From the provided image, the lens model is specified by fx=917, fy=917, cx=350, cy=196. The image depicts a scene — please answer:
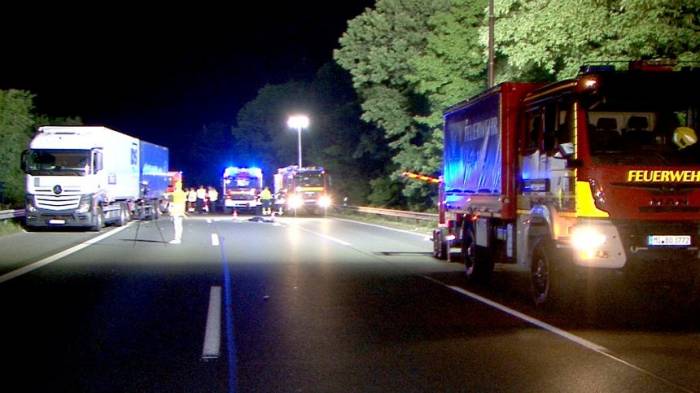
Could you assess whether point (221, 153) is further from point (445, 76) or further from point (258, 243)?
point (258, 243)

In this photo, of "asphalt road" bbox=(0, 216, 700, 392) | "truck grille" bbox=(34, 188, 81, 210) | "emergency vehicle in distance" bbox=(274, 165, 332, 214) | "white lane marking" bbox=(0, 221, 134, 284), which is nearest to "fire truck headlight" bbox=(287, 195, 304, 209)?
"emergency vehicle in distance" bbox=(274, 165, 332, 214)

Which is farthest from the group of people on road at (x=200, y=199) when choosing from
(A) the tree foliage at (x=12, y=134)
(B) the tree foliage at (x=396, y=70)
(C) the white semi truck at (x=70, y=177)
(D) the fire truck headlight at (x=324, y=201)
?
(C) the white semi truck at (x=70, y=177)

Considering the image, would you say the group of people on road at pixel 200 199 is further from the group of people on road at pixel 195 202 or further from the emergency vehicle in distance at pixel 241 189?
the emergency vehicle in distance at pixel 241 189

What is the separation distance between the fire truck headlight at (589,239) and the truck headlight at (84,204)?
23.8m

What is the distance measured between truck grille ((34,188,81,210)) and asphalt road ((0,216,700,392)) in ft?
43.2

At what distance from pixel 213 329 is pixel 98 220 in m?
23.3

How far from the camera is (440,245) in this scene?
2183 centimetres

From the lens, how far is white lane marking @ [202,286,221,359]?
986 cm

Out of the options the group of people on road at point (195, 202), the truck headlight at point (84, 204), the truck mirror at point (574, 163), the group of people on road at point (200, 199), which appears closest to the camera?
the truck mirror at point (574, 163)

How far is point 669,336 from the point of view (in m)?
11.0

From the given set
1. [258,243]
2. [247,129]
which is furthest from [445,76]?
[247,129]

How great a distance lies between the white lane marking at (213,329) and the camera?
32.3 feet

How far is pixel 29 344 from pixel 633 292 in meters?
9.98

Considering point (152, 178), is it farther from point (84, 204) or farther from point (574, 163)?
point (574, 163)
